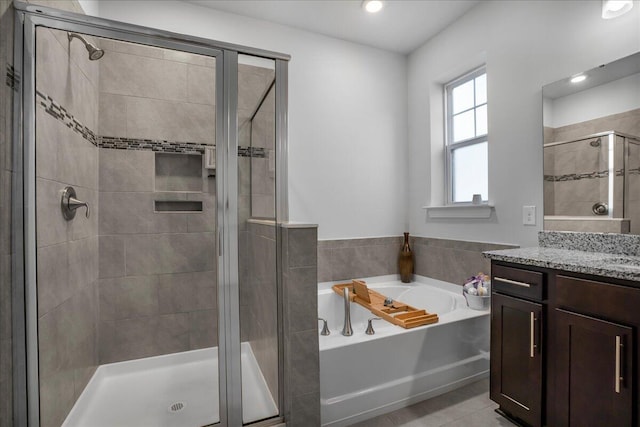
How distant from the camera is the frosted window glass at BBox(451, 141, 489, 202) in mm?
2463

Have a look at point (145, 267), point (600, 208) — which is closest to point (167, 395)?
point (145, 267)

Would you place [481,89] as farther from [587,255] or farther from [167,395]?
[167,395]

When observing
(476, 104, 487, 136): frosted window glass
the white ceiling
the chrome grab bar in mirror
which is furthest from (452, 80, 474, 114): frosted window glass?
the chrome grab bar in mirror

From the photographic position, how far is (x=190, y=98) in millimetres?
1707

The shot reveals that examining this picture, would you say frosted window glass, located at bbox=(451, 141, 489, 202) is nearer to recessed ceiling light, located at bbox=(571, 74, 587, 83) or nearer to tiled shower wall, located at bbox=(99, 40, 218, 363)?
recessed ceiling light, located at bbox=(571, 74, 587, 83)

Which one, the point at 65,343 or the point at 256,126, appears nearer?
the point at 65,343

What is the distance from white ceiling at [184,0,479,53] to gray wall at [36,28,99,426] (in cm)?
125

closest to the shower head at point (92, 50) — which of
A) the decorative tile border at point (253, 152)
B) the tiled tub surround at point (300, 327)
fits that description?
the decorative tile border at point (253, 152)

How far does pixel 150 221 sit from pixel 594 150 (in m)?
2.56

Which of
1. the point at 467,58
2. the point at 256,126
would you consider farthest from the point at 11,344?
the point at 467,58

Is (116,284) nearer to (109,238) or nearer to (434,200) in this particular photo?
(109,238)

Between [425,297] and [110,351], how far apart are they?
2.26 meters

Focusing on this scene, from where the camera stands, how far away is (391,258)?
2.91m

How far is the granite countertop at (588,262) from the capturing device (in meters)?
1.11
